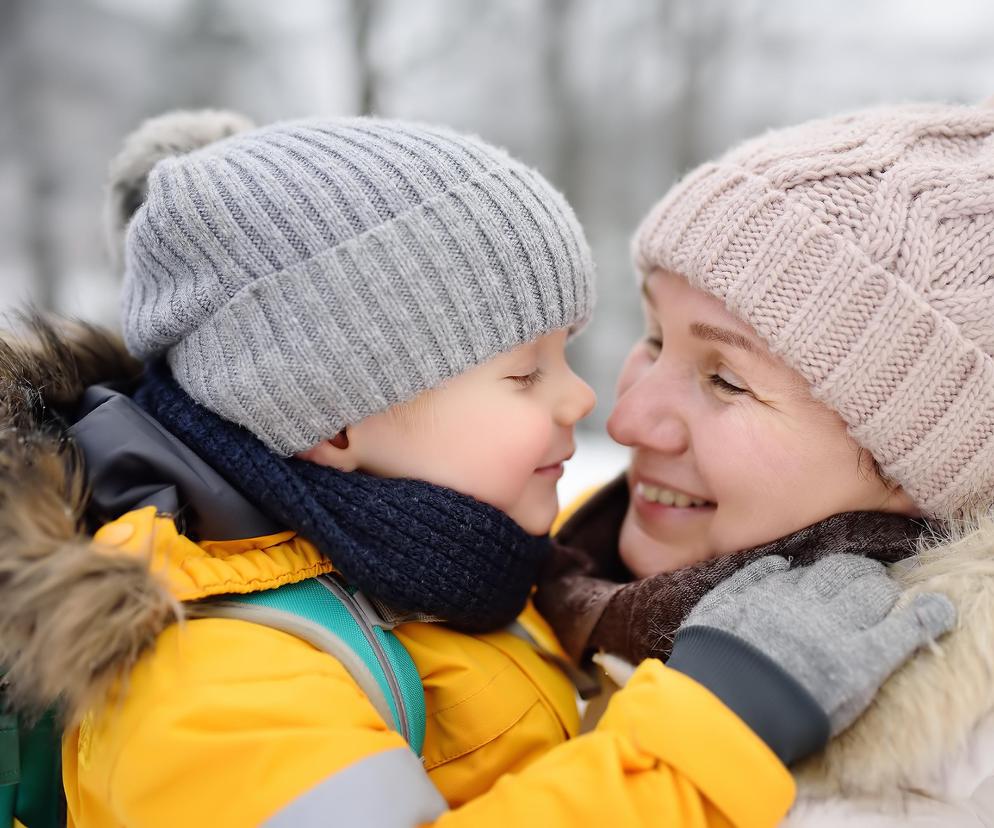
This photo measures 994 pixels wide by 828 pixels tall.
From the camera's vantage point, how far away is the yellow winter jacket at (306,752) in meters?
0.92

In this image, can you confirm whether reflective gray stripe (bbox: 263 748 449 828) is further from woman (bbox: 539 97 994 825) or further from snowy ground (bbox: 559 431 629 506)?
snowy ground (bbox: 559 431 629 506)

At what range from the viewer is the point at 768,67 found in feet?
13.7

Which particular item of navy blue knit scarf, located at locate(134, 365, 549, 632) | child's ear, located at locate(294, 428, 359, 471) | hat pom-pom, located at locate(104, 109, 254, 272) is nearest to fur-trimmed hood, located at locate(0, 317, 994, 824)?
navy blue knit scarf, located at locate(134, 365, 549, 632)

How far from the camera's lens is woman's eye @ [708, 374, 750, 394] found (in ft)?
4.43

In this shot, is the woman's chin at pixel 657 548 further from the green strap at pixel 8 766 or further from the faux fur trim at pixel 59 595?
the green strap at pixel 8 766

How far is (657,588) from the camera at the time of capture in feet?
4.44

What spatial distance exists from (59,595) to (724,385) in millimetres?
1046

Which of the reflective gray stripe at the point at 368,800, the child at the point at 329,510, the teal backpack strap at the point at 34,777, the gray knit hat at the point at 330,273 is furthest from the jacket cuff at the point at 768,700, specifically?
the teal backpack strap at the point at 34,777

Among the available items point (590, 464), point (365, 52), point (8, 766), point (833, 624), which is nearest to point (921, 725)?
point (833, 624)

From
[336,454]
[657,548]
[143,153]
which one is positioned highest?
[143,153]

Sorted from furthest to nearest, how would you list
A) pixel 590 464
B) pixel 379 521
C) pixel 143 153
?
pixel 590 464 → pixel 143 153 → pixel 379 521

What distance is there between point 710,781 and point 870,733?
23cm

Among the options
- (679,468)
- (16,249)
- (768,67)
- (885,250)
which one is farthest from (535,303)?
(16,249)

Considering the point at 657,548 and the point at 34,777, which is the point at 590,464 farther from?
the point at 34,777
